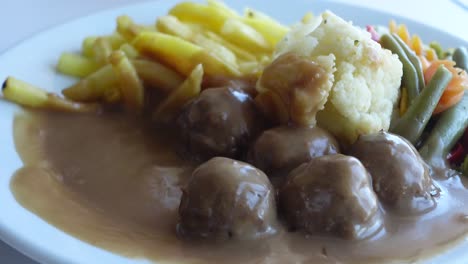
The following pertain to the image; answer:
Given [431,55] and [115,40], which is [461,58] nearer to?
[431,55]

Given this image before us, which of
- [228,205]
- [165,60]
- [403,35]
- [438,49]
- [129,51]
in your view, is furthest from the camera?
[438,49]

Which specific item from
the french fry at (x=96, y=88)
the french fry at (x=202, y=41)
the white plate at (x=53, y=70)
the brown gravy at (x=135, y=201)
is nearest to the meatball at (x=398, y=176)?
the brown gravy at (x=135, y=201)

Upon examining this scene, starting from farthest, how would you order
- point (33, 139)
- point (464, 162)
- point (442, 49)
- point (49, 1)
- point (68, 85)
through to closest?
point (49, 1) → point (442, 49) → point (68, 85) → point (33, 139) → point (464, 162)

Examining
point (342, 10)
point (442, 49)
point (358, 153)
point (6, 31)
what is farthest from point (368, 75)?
point (6, 31)

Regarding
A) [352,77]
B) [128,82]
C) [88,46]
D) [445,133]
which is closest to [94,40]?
Result: [88,46]

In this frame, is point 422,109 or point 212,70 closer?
point 422,109

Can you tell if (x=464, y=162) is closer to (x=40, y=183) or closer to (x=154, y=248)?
(x=154, y=248)

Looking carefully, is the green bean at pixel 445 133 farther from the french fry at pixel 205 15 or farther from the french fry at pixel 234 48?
the french fry at pixel 205 15
